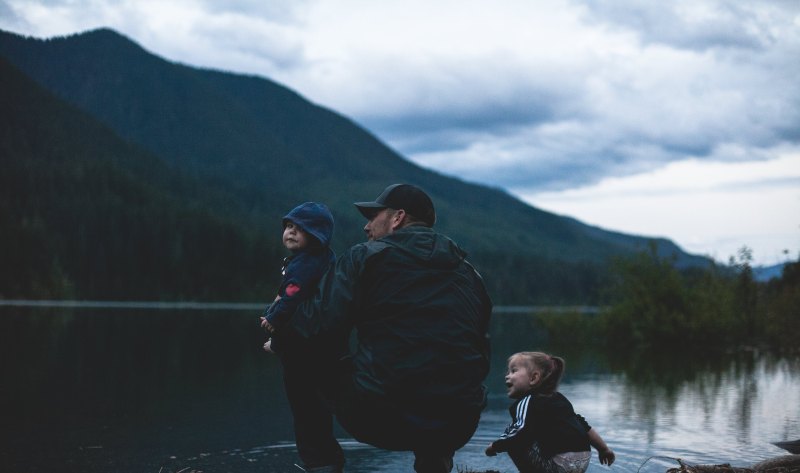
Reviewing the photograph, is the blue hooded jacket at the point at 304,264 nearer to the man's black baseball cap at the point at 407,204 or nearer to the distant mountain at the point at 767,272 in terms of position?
the man's black baseball cap at the point at 407,204

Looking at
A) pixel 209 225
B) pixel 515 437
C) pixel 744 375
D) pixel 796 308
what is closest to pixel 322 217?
pixel 515 437


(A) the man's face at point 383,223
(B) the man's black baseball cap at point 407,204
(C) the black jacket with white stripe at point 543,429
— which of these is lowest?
(C) the black jacket with white stripe at point 543,429

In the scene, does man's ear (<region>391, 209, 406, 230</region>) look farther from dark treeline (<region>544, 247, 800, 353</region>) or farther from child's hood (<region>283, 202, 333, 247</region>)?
dark treeline (<region>544, 247, 800, 353</region>)

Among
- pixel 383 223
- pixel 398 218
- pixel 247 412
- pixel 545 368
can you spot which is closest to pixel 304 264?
pixel 383 223

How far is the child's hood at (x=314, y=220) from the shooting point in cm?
651

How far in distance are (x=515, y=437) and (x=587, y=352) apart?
25263mm

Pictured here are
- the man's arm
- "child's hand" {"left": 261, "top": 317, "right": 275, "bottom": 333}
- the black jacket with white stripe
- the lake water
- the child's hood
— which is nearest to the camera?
the man's arm

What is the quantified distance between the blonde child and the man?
0.97 meters

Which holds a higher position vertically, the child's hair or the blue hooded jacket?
the blue hooded jacket

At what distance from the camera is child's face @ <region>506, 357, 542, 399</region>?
22.4 feet

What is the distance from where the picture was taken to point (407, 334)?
557cm

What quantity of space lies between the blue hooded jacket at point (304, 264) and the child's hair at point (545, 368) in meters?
1.66

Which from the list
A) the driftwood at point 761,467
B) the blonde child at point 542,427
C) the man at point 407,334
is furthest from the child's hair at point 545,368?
the driftwood at point 761,467

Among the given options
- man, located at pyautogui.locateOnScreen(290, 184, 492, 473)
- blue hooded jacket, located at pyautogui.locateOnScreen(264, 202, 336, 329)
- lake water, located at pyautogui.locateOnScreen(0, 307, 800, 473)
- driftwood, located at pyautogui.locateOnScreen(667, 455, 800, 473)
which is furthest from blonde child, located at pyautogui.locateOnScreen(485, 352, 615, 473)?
lake water, located at pyautogui.locateOnScreen(0, 307, 800, 473)
